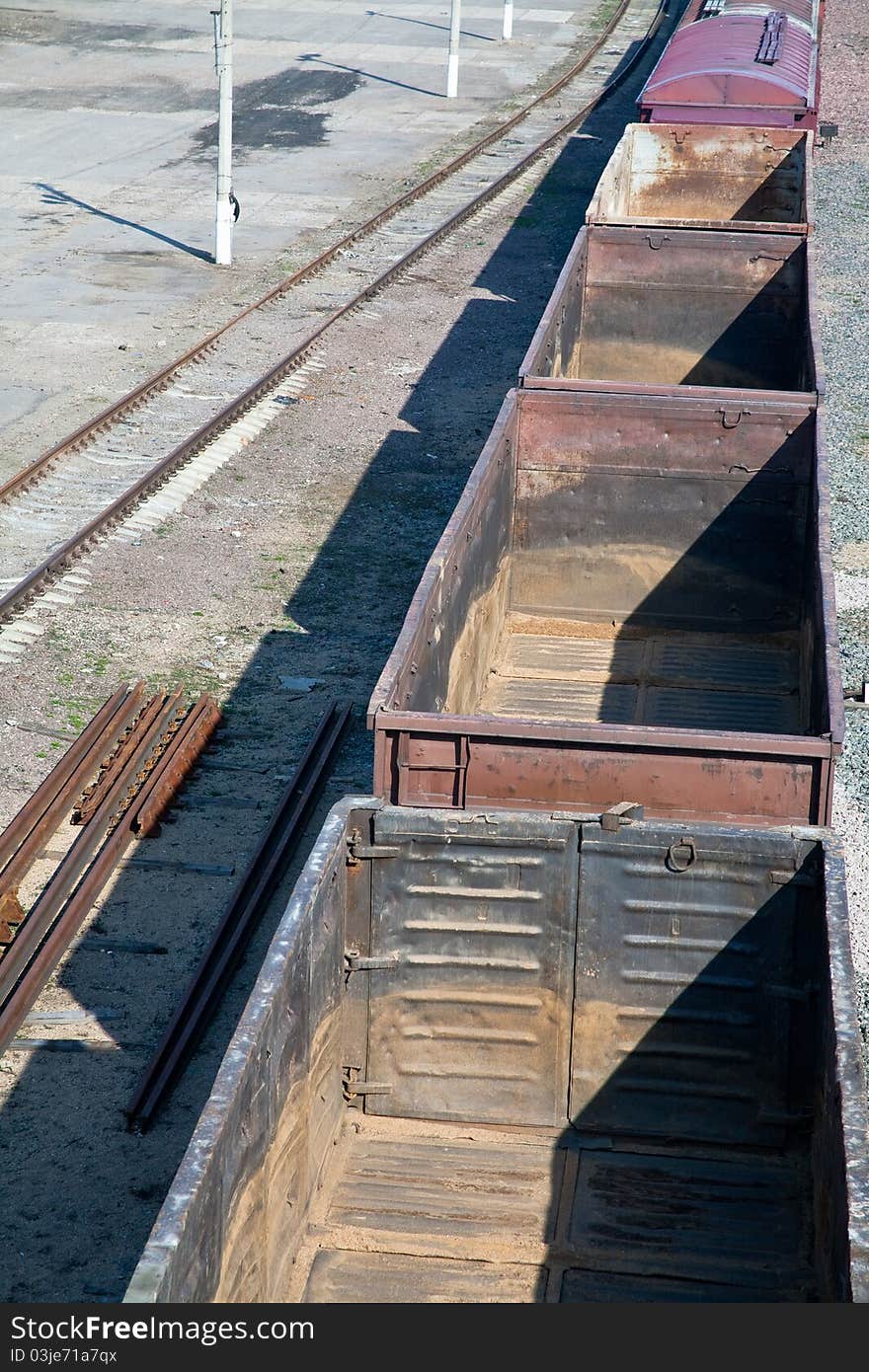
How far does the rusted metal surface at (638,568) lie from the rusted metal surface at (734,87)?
11.7 metres

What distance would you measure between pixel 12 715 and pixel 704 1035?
5960mm

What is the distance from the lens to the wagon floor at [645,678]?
9836mm

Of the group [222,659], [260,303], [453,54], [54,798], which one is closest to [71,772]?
[54,798]

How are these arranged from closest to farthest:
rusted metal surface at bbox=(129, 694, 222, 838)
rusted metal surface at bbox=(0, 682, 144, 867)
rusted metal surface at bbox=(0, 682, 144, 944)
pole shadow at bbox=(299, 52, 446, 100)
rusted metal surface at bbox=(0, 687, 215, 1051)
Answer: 1. rusted metal surface at bbox=(0, 687, 215, 1051)
2. rusted metal surface at bbox=(0, 682, 144, 944)
3. rusted metal surface at bbox=(0, 682, 144, 867)
4. rusted metal surface at bbox=(129, 694, 222, 838)
5. pole shadow at bbox=(299, 52, 446, 100)

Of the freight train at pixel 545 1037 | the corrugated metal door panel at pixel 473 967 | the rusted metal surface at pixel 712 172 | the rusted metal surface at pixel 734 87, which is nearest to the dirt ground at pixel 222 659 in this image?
the freight train at pixel 545 1037

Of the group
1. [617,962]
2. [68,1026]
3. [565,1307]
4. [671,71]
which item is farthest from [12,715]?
[671,71]

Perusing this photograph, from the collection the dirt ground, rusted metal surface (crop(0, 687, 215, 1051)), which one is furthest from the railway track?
rusted metal surface (crop(0, 687, 215, 1051))

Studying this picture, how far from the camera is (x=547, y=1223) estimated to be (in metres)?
6.19

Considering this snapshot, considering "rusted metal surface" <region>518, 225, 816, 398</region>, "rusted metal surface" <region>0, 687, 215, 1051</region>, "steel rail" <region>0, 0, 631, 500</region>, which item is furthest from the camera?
"rusted metal surface" <region>518, 225, 816, 398</region>

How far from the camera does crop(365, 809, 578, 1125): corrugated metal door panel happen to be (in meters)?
6.48

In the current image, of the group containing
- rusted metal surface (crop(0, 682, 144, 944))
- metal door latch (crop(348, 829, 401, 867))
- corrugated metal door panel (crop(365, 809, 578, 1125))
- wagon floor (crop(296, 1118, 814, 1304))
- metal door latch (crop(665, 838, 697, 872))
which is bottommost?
rusted metal surface (crop(0, 682, 144, 944))

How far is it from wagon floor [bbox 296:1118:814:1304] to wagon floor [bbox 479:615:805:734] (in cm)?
364

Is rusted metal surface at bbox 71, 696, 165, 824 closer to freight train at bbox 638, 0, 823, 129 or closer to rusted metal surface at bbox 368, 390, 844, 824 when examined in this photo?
rusted metal surface at bbox 368, 390, 844, 824

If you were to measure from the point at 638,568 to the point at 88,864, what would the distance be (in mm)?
4518
